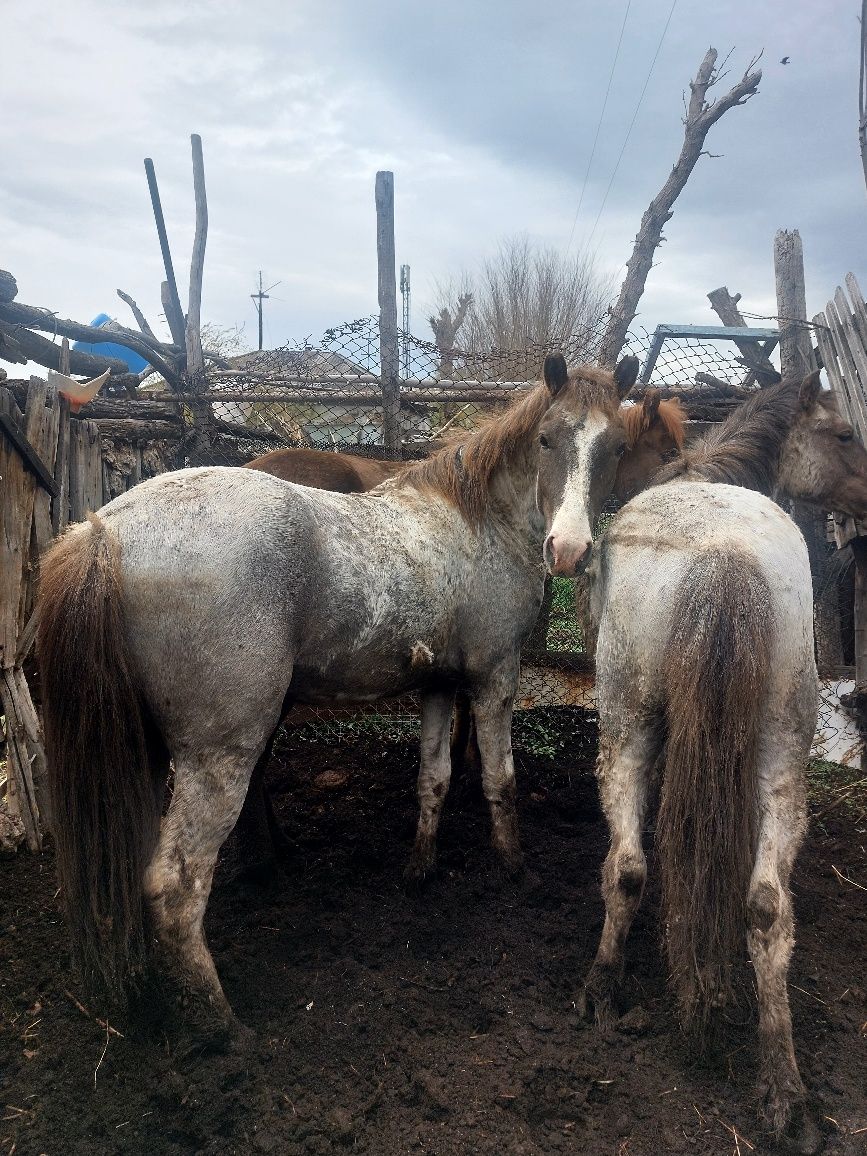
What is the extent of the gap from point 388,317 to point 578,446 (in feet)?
9.06

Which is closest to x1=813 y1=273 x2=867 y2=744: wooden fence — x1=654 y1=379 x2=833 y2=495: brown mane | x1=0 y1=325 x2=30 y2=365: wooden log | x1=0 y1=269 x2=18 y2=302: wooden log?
x1=654 y1=379 x2=833 y2=495: brown mane

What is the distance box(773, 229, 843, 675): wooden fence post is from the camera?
537 cm

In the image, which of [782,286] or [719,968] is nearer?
[719,968]

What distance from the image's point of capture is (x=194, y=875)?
2336mm

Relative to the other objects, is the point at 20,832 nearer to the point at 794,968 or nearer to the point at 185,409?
the point at 185,409

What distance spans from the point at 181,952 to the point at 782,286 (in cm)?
631

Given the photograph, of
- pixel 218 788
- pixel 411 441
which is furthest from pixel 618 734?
pixel 411 441

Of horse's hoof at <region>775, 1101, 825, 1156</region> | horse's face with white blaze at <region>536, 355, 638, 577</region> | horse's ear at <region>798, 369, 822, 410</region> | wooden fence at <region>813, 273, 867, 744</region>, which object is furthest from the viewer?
wooden fence at <region>813, 273, 867, 744</region>

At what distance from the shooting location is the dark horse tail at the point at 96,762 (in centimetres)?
223

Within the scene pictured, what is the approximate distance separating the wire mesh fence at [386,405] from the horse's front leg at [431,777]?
1.57 m

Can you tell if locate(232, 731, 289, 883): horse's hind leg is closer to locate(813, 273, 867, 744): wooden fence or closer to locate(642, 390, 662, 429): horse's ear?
locate(642, 390, 662, 429): horse's ear

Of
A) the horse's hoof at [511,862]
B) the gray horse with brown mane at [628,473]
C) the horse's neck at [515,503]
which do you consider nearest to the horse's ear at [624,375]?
the gray horse with brown mane at [628,473]

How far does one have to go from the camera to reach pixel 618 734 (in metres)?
2.66

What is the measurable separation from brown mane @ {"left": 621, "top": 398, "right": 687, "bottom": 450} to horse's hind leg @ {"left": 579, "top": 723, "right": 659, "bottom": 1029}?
4.89ft
